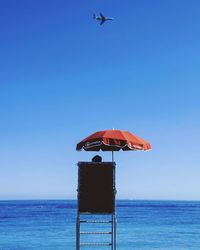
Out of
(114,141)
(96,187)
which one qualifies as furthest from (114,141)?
(96,187)

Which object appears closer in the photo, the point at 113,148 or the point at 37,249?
the point at 113,148

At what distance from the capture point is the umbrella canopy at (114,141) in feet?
32.5

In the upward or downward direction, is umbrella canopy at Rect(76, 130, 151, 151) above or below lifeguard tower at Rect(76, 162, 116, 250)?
above

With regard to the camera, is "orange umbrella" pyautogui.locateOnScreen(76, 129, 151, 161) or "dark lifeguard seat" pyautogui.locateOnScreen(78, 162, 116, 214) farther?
"orange umbrella" pyautogui.locateOnScreen(76, 129, 151, 161)

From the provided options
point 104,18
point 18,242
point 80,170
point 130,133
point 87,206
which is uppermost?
point 104,18

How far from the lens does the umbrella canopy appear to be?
32.5ft

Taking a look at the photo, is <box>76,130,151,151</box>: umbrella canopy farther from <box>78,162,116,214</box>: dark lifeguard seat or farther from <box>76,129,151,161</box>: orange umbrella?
<box>78,162,116,214</box>: dark lifeguard seat

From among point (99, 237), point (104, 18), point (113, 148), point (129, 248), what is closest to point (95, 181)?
point (113, 148)

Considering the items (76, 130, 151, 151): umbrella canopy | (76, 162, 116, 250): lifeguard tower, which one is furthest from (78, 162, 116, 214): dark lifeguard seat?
(76, 130, 151, 151): umbrella canopy

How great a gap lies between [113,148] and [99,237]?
25.1 m

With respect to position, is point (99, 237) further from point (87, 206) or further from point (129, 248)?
point (87, 206)

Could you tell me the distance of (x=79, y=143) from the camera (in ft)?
33.8

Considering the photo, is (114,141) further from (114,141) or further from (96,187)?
(96,187)

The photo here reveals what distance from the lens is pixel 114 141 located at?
32.6ft
